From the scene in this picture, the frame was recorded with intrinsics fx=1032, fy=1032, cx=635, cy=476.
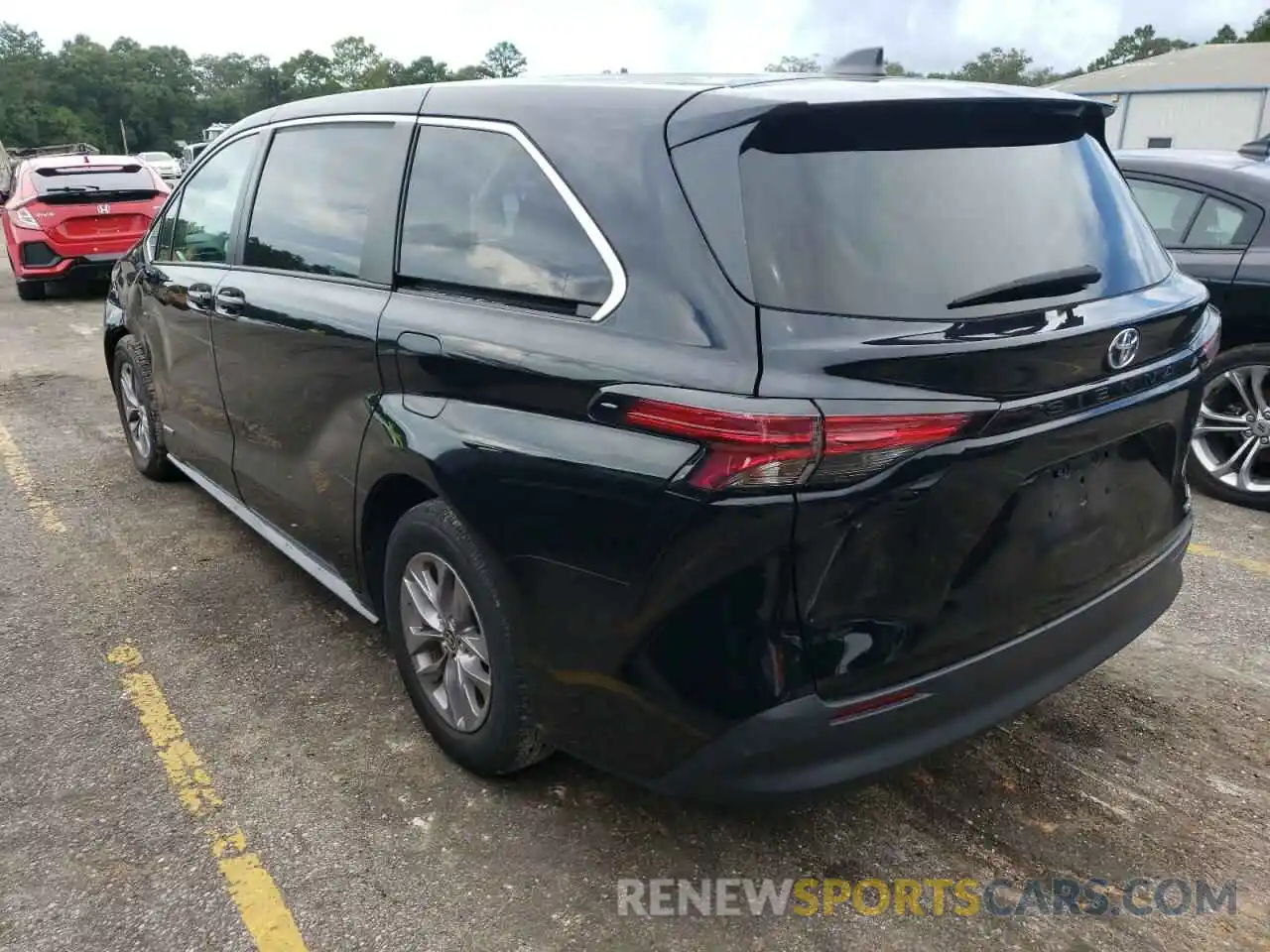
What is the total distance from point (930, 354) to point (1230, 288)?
3.67 m

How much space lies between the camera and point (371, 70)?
117 meters

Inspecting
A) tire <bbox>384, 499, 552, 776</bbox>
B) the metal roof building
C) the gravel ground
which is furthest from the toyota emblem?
the metal roof building

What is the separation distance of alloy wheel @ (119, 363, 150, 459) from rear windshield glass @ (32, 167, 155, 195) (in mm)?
7299

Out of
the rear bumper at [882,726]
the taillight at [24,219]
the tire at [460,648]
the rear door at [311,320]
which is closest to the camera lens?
the rear bumper at [882,726]

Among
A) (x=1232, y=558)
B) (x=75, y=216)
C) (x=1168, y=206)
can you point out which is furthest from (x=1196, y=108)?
(x=1232, y=558)

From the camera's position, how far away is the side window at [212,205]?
12.8 feet

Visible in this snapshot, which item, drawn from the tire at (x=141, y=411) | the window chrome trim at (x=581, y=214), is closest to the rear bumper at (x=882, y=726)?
the window chrome trim at (x=581, y=214)

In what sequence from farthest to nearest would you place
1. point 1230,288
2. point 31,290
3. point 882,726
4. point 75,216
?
point 31,290 → point 75,216 → point 1230,288 → point 882,726

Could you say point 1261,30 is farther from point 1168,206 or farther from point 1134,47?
point 1168,206

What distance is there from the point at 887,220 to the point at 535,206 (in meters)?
0.83

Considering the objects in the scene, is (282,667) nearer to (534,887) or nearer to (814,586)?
(534,887)

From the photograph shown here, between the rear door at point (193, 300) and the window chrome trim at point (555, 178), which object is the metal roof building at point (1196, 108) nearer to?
the rear door at point (193, 300)

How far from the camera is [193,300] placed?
401 centimetres

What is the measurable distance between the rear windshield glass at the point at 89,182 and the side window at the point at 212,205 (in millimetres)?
8109
